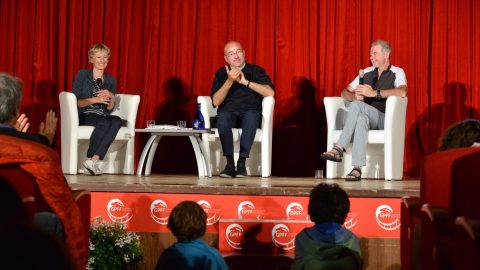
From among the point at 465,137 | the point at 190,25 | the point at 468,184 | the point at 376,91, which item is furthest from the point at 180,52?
the point at 468,184

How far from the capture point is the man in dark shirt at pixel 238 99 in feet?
17.6

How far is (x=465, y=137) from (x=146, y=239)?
1927 millimetres

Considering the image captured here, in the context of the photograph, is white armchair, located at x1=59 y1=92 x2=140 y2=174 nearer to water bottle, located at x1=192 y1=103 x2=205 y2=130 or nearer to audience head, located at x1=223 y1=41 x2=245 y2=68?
water bottle, located at x1=192 y1=103 x2=205 y2=130

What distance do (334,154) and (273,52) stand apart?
1684 mm

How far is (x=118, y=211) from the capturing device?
13.2 ft

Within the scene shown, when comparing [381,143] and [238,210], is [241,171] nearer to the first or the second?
[381,143]

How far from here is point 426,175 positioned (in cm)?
252

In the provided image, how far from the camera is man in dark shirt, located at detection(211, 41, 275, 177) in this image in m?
5.36

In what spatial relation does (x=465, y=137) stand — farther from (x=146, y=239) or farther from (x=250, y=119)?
(x=250, y=119)

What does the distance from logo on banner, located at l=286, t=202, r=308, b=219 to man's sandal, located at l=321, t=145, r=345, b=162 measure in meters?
1.15

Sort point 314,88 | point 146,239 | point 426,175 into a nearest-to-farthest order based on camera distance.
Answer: point 426,175
point 146,239
point 314,88

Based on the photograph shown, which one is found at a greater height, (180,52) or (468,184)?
(180,52)

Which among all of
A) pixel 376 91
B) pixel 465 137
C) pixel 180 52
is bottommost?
pixel 465 137

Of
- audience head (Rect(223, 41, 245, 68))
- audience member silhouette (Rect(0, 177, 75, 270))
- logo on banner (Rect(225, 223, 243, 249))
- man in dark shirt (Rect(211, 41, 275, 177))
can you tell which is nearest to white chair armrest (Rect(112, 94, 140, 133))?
man in dark shirt (Rect(211, 41, 275, 177))
